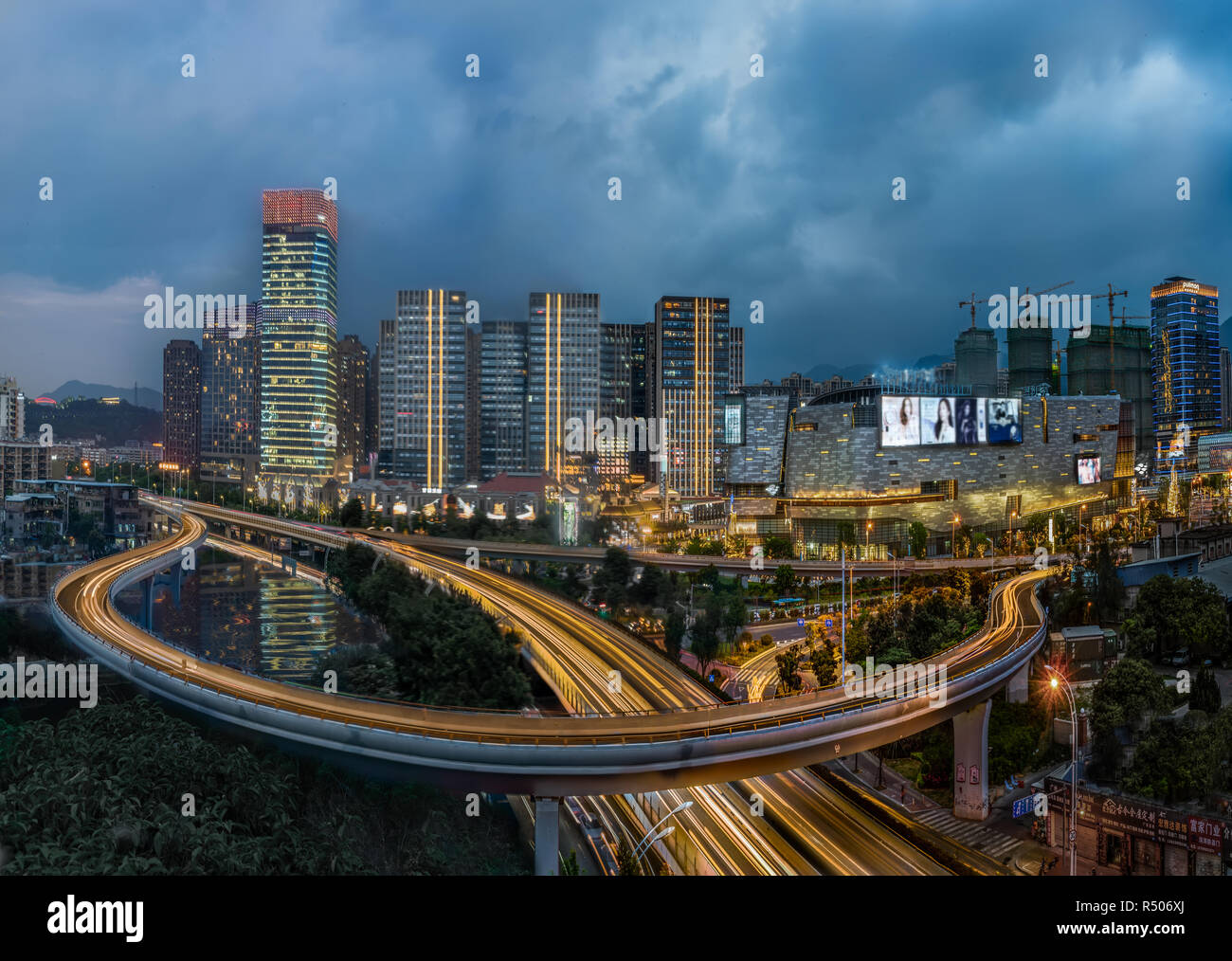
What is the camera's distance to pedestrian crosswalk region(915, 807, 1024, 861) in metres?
12.0

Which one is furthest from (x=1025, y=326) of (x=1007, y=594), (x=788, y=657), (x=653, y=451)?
(x=788, y=657)

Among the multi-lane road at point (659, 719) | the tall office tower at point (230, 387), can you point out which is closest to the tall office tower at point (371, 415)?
the tall office tower at point (230, 387)

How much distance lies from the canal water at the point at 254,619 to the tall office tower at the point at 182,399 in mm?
45640

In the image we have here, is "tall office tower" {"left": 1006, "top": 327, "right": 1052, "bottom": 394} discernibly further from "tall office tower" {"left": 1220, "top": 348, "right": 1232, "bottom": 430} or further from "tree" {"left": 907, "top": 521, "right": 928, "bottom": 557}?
"tree" {"left": 907, "top": 521, "right": 928, "bottom": 557}

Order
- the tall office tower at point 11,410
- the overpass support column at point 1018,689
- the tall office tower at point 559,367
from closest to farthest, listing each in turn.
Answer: the overpass support column at point 1018,689 → the tall office tower at point 11,410 → the tall office tower at point 559,367

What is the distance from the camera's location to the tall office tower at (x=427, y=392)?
58625mm

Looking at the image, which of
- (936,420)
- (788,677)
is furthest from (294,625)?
(936,420)

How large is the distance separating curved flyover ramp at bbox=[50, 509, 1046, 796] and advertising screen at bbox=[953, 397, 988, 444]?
3153 centimetres

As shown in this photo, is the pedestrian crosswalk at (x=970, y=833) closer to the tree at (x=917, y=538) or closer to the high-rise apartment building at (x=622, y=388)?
the tree at (x=917, y=538)

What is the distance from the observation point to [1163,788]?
36.7 ft

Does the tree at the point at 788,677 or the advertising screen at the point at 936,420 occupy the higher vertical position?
the advertising screen at the point at 936,420

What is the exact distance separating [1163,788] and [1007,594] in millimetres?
12108

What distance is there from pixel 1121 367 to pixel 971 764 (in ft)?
264

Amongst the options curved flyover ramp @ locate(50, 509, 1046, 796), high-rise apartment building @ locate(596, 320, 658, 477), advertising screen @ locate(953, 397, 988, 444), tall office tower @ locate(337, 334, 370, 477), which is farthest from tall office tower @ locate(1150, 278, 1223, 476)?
tall office tower @ locate(337, 334, 370, 477)
